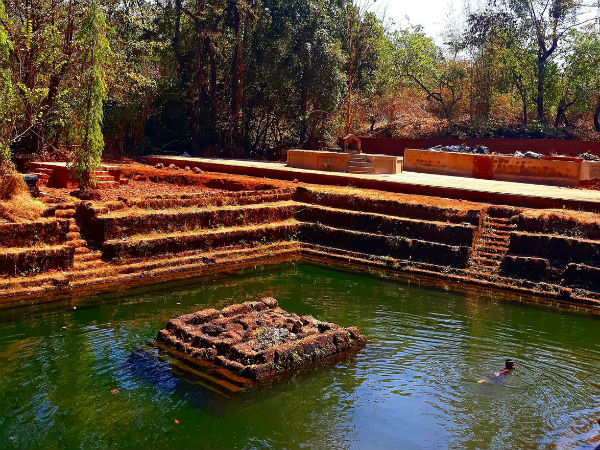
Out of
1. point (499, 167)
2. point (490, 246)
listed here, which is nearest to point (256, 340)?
point (490, 246)

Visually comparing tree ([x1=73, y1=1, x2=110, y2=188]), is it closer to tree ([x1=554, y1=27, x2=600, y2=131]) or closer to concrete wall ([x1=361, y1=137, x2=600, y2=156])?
concrete wall ([x1=361, y1=137, x2=600, y2=156])

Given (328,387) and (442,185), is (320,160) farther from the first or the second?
(328,387)

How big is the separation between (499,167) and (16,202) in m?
14.3

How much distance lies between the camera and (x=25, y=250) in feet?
36.8

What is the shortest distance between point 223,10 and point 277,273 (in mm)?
13962

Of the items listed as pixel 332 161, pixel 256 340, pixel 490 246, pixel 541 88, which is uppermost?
pixel 541 88

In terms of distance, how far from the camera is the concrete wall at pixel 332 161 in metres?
21.0

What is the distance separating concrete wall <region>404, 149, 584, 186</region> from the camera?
62.5 feet

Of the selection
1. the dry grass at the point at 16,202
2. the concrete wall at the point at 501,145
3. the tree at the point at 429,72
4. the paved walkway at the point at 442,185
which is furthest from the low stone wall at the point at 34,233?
the tree at the point at 429,72

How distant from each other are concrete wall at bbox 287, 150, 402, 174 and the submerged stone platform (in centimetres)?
1208

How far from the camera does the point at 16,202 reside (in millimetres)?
12094

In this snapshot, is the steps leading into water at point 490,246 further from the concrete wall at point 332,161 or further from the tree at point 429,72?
the tree at point 429,72

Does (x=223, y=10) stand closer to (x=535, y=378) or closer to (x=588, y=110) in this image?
(x=588, y=110)

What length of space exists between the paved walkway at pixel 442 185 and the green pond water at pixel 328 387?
15.9 feet
